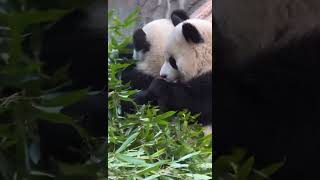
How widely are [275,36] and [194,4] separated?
1465mm

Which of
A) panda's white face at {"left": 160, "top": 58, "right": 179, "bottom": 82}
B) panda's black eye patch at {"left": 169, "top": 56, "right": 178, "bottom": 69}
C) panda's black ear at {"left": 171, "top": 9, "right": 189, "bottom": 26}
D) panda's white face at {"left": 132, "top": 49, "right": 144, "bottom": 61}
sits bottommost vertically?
panda's white face at {"left": 160, "top": 58, "right": 179, "bottom": 82}

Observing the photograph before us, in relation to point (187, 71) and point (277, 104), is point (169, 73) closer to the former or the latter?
point (187, 71)

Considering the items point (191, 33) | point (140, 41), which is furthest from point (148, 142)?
point (140, 41)

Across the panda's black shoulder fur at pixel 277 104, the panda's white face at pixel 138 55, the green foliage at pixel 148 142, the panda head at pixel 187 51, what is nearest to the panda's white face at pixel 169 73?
the panda head at pixel 187 51

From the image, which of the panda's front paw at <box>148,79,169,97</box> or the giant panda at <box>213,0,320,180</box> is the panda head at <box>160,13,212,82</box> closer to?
the panda's front paw at <box>148,79,169,97</box>

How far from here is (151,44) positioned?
220 cm

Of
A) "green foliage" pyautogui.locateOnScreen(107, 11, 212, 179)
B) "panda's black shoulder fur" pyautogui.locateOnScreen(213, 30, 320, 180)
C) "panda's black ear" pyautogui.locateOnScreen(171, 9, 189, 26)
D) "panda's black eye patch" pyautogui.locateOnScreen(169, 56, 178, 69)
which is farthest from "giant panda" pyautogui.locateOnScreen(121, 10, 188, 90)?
"panda's black shoulder fur" pyautogui.locateOnScreen(213, 30, 320, 180)

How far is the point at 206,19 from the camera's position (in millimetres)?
1952

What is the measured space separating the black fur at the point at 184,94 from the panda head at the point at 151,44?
0.15 m

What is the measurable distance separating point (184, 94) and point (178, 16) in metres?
0.35

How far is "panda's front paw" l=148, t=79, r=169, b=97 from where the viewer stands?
202 centimetres

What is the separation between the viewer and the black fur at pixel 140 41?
6.72ft

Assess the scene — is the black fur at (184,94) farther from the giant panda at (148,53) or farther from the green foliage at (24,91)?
the green foliage at (24,91)

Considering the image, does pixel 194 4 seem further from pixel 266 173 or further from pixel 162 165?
pixel 266 173
